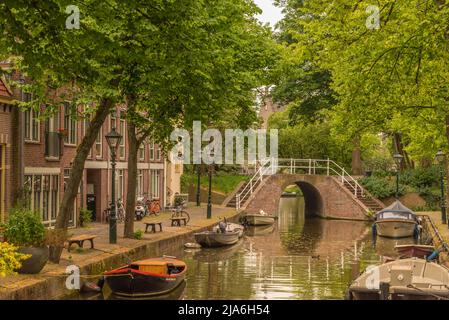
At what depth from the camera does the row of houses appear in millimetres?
23109

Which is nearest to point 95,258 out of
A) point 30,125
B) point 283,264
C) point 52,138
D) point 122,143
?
point 283,264

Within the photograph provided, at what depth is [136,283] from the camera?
17062mm

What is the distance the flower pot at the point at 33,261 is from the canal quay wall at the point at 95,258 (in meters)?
0.23

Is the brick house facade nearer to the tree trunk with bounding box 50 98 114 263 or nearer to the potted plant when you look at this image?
the tree trunk with bounding box 50 98 114 263

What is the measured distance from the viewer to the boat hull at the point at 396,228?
3412 centimetres

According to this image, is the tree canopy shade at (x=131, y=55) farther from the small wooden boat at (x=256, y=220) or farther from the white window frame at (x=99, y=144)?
the small wooden boat at (x=256, y=220)

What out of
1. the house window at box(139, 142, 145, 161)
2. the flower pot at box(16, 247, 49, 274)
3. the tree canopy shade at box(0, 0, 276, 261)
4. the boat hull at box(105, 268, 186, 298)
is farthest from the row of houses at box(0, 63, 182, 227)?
the house window at box(139, 142, 145, 161)

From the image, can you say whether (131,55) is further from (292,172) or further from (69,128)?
(292,172)

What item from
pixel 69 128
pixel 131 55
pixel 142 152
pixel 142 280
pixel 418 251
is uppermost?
pixel 131 55

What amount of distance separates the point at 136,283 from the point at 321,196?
3523cm

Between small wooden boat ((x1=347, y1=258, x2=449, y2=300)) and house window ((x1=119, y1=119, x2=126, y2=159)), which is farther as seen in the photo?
house window ((x1=119, y1=119, x2=126, y2=159))

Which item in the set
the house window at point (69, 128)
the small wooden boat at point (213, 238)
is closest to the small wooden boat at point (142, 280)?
the small wooden boat at point (213, 238)

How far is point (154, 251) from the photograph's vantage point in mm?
24375

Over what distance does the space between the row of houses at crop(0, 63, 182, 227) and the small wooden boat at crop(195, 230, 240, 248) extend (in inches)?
233
